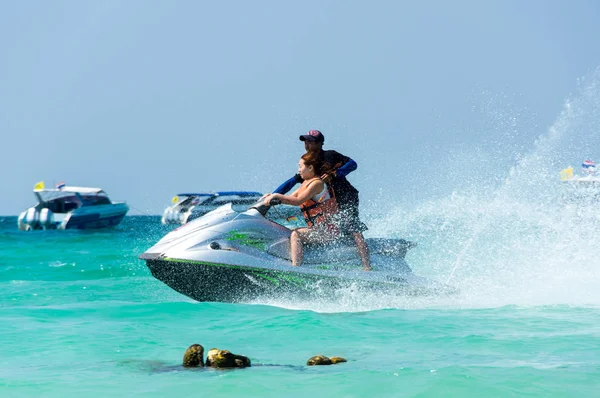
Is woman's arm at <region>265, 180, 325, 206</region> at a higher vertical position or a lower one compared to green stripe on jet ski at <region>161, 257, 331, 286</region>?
higher

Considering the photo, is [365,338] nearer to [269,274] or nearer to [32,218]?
[269,274]

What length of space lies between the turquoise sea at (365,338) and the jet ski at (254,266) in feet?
0.57

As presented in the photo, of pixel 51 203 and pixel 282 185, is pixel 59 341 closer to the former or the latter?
pixel 282 185

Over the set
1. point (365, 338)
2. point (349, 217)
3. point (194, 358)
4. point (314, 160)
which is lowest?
point (194, 358)

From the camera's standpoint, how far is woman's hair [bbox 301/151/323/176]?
8.12 metres

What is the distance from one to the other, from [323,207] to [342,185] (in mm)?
283

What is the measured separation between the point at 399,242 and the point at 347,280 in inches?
36.5

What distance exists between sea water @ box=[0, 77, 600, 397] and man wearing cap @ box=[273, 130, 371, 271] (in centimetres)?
60

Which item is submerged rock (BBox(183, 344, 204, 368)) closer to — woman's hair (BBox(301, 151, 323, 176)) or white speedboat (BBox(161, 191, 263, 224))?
woman's hair (BBox(301, 151, 323, 176))

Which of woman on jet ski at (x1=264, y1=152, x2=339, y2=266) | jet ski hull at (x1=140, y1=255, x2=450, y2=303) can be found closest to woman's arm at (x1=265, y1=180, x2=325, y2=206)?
woman on jet ski at (x1=264, y1=152, x2=339, y2=266)

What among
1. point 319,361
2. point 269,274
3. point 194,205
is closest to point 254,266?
point 269,274

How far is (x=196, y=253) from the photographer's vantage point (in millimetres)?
8031

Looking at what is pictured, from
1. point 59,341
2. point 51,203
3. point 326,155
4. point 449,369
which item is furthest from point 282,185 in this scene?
point 51,203

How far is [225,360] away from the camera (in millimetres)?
5680
